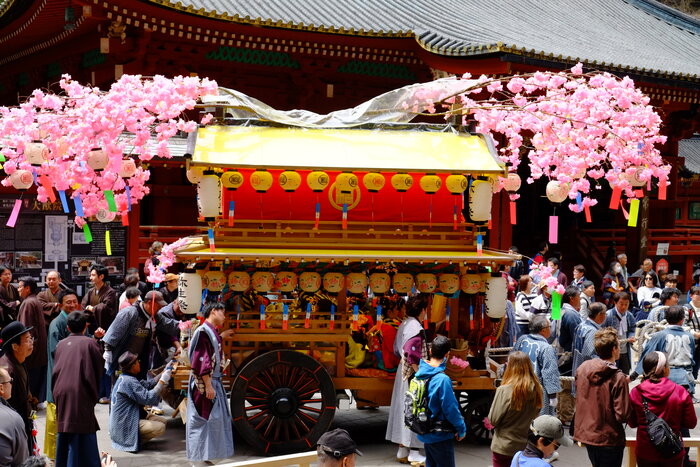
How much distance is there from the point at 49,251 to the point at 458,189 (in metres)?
9.28

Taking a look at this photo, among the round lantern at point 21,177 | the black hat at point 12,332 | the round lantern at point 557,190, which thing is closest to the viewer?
the black hat at point 12,332

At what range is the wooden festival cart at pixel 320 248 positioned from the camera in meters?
8.98

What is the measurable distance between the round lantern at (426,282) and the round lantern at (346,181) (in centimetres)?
124

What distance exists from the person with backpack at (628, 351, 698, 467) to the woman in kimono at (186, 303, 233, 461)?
13.1ft

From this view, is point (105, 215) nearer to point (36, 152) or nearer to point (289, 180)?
point (36, 152)

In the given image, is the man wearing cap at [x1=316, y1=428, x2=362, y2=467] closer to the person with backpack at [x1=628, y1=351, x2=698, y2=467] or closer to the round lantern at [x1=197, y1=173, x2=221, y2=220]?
the person with backpack at [x1=628, y1=351, x2=698, y2=467]

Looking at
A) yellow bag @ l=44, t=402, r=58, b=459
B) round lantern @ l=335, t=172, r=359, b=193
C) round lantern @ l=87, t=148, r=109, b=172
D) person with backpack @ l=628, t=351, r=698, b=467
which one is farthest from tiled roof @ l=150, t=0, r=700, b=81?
person with backpack @ l=628, t=351, r=698, b=467

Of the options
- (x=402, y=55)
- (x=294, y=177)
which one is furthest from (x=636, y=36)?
(x=294, y=177)

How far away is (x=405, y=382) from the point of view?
8.95m

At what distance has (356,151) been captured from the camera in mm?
9297

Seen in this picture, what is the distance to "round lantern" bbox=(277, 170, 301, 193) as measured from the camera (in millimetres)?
9055

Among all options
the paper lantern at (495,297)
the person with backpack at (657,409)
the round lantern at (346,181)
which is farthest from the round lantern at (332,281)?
the person with backpack at (657,409)

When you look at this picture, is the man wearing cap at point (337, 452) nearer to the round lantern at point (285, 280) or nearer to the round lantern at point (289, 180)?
the round lantern at point (285, 280)

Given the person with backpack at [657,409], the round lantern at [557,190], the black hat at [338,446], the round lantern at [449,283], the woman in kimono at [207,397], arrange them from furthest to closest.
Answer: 1. the round lantern at [557,190]
2. the round lantern at [449,283]
3. the woman in kimono at [207,397]
4. the person with backpack at [657,409]
5. the black hat at [338,446]
